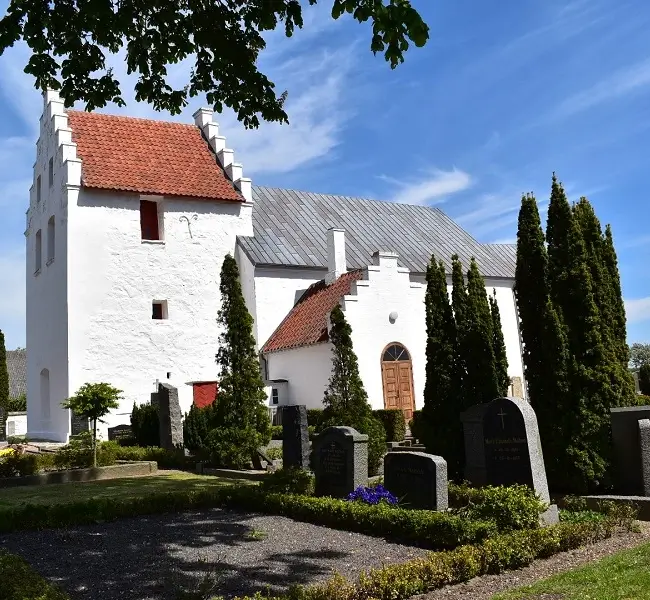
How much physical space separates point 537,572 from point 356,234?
2213cm

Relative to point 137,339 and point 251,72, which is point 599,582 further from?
point 137,339

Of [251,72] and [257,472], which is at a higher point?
[251,72]

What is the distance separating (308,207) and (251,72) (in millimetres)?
21483

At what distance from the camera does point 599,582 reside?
5809mm

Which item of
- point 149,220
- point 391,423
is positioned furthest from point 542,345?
point 149,220

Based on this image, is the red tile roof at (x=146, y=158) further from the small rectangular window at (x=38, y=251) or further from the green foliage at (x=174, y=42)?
the green foliage at (x=174, y=42)

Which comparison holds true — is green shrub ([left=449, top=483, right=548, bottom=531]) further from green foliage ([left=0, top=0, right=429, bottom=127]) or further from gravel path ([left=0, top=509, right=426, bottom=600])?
green foliage ([left=0, top=0, right=429, bottom=127])

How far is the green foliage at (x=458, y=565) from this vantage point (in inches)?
215

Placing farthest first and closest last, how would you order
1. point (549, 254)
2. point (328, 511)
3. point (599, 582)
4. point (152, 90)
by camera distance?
point (549, 254)
point (328, 511)
point (152, 90)
point (599, 582)

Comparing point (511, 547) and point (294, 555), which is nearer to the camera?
point (511, 547)

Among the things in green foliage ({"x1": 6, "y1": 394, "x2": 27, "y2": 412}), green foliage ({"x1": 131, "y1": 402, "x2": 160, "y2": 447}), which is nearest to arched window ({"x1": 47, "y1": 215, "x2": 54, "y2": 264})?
green foliage ({"x1": 131, "y1": 402, "x2": 160, "y2": 447})

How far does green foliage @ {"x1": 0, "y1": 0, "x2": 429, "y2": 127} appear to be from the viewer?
5.77m

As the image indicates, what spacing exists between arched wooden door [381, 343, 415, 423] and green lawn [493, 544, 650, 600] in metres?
15.6

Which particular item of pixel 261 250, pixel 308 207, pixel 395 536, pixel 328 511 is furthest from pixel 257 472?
pixel 308 207
